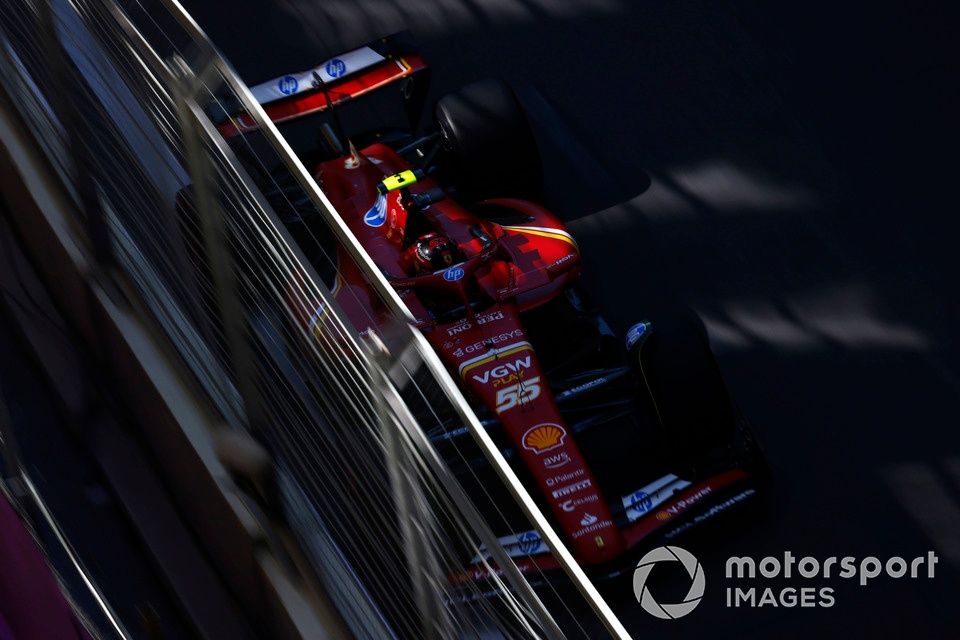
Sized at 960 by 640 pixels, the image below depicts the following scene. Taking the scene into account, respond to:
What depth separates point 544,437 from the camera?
371 centimetres

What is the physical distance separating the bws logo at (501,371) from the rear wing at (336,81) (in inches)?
A: 48.9

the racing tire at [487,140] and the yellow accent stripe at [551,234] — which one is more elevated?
the racing tire at [487,140]

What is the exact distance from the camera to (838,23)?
5238mm

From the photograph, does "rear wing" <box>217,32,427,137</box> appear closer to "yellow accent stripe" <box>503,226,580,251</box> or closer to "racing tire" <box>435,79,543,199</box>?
"racing tire" <box>435,79,543,199</box>

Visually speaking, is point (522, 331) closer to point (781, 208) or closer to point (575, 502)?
point (575, 502)

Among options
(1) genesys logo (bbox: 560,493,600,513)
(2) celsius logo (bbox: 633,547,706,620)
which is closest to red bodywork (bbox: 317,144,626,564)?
(1) genesys logo (bbox: 560,493,600,513)

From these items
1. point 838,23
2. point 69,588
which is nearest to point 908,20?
point 838,23

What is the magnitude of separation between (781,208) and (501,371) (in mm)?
1505

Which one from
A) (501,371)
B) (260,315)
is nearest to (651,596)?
(501,371)

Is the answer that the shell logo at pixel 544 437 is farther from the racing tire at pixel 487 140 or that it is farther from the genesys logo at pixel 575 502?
the racing tire at pixel 487 140

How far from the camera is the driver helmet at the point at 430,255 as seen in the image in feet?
12.8

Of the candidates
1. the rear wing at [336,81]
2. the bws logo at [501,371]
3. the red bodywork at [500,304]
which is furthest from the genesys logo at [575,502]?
the rear wing at [336,81]

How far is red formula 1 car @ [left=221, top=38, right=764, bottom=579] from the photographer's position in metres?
3.63

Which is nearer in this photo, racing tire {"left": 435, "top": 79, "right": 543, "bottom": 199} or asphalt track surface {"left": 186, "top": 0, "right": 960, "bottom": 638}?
asphalt track surface {"left": 186, "top": 0, "right": 960, "bottom": 638}
